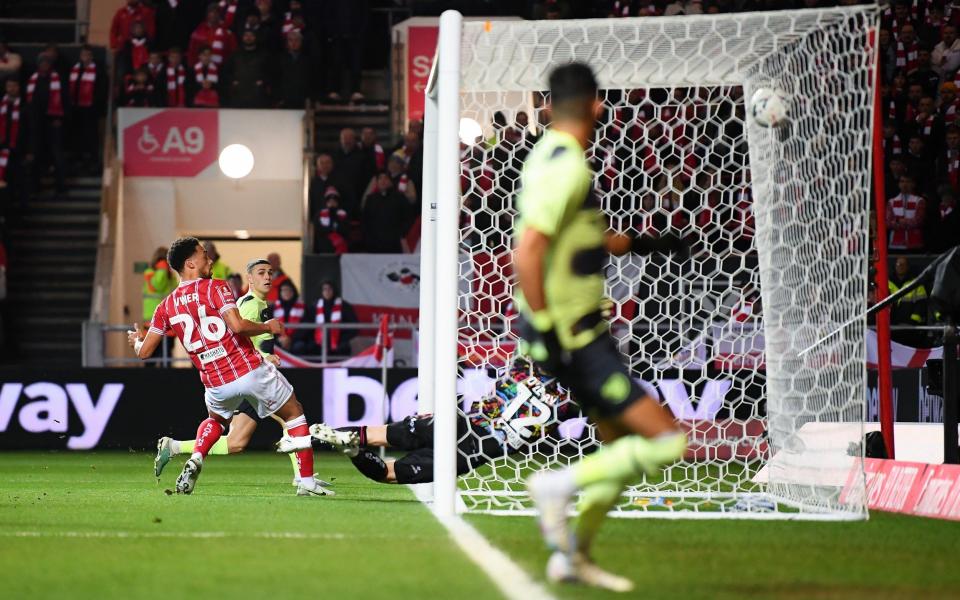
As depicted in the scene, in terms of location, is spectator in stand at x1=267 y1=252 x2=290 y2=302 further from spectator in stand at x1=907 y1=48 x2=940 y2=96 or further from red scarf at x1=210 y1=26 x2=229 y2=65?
spectator in stand at x1=907 y1=48 x2=940 y2=96

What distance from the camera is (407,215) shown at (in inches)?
758

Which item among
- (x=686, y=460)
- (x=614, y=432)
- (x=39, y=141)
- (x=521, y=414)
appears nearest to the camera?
(x=614, y=432)

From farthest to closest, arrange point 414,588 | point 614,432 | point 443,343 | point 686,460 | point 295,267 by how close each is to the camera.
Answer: point 295,267
point 686,460
point 443,343
point 614,432
point 414,588

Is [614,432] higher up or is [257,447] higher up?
[614,432]

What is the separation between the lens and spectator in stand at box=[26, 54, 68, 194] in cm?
2112

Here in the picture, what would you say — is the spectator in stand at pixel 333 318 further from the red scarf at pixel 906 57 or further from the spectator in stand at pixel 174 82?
the red scarf at pixel 906 57

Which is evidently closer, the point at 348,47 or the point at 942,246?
the point at 942,246

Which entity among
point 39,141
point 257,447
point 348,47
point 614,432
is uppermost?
point 348,47

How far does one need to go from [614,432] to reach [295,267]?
18.5 m

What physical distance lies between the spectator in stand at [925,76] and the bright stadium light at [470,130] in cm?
1116

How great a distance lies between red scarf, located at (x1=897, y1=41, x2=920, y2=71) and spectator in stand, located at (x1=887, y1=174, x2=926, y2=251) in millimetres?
2906

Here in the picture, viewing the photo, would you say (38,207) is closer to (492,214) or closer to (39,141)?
(39,141)

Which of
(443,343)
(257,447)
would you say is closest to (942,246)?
(257,447)

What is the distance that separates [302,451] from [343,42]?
529 inches
